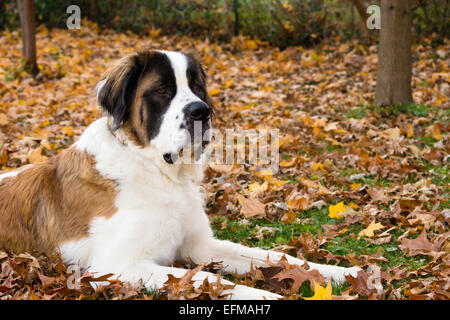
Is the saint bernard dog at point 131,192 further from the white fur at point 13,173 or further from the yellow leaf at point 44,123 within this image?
→ the yellow leaf at point 44,123

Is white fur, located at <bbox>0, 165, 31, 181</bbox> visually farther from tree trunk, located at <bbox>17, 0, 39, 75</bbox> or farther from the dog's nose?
tree trunk, located at <bbox>17, 0, 39, 75</bbox>

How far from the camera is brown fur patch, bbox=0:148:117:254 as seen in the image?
10.6 ft

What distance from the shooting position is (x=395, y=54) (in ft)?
23.8

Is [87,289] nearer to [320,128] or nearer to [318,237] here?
[318,237]

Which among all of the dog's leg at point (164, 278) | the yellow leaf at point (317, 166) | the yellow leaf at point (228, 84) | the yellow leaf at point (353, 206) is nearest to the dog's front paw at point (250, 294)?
the dog's leg at point (164, 278)

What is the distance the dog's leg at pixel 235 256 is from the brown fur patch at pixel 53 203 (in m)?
0.72

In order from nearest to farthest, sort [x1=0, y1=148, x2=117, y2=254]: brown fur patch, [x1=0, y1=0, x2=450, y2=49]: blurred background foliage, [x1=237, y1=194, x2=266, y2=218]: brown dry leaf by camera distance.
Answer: [x1=0, y1=148, x2=117, y2=254]: brown fur patch < [x1=237, y1=194, x2=266, y2=218]: brown dry leaf < [x1=0, y1=0, x2=450, y2=49]: blurred background foliage

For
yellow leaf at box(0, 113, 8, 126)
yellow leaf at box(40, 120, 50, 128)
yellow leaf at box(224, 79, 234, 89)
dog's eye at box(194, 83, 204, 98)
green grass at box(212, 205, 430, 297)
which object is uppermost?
dog's eye at box(194, 83, 204, 98)

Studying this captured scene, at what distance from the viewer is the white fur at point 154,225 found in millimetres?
3020

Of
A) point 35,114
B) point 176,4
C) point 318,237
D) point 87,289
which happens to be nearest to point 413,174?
point 318,237

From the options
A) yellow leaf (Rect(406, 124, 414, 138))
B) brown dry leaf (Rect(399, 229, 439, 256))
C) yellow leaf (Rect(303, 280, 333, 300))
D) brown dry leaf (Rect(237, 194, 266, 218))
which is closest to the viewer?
yellow leaf (Rect(303, 280, 333, 300))

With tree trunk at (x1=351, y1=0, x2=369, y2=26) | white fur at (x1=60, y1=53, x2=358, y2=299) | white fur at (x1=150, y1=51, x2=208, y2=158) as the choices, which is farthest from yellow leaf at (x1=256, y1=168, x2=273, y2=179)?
tree trunk at (x1=351, y1=0, x2=369, y2=26)

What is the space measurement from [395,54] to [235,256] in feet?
16.5

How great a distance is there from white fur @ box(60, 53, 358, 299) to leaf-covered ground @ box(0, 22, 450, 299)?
0.41ft
